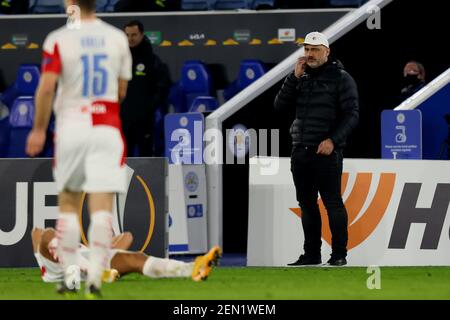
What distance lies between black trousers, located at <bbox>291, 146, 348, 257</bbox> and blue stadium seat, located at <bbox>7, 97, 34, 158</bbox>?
21.5 ft

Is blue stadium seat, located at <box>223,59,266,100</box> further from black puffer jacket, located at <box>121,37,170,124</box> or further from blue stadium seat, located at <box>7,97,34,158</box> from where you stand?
blue stadium seat, located at <box>7,97,34,158</box>

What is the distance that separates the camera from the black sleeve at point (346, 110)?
11859 mm

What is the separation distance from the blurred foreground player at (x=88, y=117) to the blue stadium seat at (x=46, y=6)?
38.0 feet

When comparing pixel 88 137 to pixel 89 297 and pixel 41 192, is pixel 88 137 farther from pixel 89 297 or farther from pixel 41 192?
pixel 41 192

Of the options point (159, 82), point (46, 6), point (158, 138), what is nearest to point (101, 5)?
point (46, 6)

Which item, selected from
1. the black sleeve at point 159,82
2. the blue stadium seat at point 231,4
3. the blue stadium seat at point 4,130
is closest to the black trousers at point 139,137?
the black sleeve at point 159,82

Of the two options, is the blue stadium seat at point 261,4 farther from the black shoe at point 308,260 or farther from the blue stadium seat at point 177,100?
the black shoe at point 308,260

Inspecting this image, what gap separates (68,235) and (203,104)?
929cm

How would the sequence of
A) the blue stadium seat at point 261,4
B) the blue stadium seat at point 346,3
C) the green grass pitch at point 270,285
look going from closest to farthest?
the green grass pitch at point 270,285, the blue stadium seat at point 346,3, the blue stadium seat at point 261,4

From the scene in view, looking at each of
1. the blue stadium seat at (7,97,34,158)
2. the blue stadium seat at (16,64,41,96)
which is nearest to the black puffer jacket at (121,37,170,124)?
the blue stadium seat at (7,97,34,158)

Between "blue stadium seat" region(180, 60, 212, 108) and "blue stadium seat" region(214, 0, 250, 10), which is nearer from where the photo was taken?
"blue stadium seat" region(180, 60, 212, 108)

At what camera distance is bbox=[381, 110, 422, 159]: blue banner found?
13.4 metres

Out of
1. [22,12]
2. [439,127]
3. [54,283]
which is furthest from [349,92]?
[22,12]

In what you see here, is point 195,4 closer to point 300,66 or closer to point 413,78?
point 413,78
